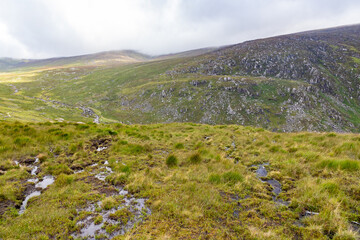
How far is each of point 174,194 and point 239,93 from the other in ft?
417

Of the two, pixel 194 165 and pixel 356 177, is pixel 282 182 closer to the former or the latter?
pixel 356 177

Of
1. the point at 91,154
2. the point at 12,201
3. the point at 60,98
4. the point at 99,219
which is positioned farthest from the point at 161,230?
the point at 60,98

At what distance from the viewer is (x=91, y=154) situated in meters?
13.3

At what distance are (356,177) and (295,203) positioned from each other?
13.7ft

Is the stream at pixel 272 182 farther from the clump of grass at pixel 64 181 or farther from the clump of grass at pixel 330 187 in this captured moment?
the clump of grass at pixel 64 181

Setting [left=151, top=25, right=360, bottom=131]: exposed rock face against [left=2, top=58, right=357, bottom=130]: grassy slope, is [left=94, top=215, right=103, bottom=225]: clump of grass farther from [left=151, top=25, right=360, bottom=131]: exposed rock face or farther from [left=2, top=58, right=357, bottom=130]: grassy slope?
[left=151, top=25, right=360, bottom=131]: exposed rock face

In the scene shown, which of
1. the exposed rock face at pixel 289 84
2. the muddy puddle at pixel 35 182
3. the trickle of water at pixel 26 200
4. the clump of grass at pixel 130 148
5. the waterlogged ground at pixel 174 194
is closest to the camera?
the waterlogged ground at pixel 174 194

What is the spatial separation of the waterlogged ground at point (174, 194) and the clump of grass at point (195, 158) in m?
0.08

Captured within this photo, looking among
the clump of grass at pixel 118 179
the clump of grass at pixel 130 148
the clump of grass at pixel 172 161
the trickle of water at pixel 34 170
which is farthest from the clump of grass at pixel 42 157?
the clump of grass at pixel 172 161

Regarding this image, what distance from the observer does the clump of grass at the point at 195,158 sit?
1252 centimetres

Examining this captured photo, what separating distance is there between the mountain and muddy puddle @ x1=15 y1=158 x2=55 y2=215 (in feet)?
268

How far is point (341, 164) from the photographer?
9.57m

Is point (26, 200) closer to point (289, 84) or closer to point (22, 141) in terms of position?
point (22, 141)

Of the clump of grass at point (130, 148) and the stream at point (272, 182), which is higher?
the clump of grass at point (130, 148)
